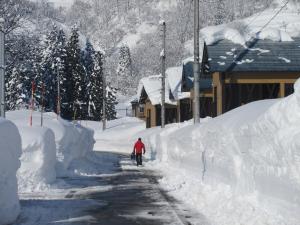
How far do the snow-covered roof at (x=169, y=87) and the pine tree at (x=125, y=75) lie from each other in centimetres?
9550

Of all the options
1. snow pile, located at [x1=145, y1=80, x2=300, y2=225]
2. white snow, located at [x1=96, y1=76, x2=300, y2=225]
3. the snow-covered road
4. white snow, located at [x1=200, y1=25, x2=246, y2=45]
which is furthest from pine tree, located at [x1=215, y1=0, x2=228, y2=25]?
snow pile, located at [x1=145, y1=80, x2=300, y2=225]

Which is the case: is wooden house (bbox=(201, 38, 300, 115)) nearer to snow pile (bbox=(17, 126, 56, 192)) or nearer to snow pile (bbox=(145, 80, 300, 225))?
snow pile (bbox=(145, 80, 300, 225))

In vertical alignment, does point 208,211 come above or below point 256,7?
below

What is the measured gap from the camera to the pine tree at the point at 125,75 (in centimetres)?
16688

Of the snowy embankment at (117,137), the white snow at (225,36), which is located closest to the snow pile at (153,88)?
the snowy embankment at (117,137)

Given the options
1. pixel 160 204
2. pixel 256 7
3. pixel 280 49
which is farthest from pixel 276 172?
pixel 256 7

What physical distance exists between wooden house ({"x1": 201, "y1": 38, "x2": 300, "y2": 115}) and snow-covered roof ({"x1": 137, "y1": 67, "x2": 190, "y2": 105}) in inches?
653

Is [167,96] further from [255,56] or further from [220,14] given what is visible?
[220,14]

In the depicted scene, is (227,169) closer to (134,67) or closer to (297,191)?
(297,191)

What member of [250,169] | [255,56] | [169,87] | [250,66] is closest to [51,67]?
[169,87]

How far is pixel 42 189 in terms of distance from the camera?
16.0m

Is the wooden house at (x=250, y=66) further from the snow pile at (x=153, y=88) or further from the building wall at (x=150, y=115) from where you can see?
the building wall at (x=150, y=115)

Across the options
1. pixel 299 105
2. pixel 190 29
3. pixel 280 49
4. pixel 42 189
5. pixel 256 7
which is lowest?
pixel 42 189

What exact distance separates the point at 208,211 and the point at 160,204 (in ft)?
5.76
